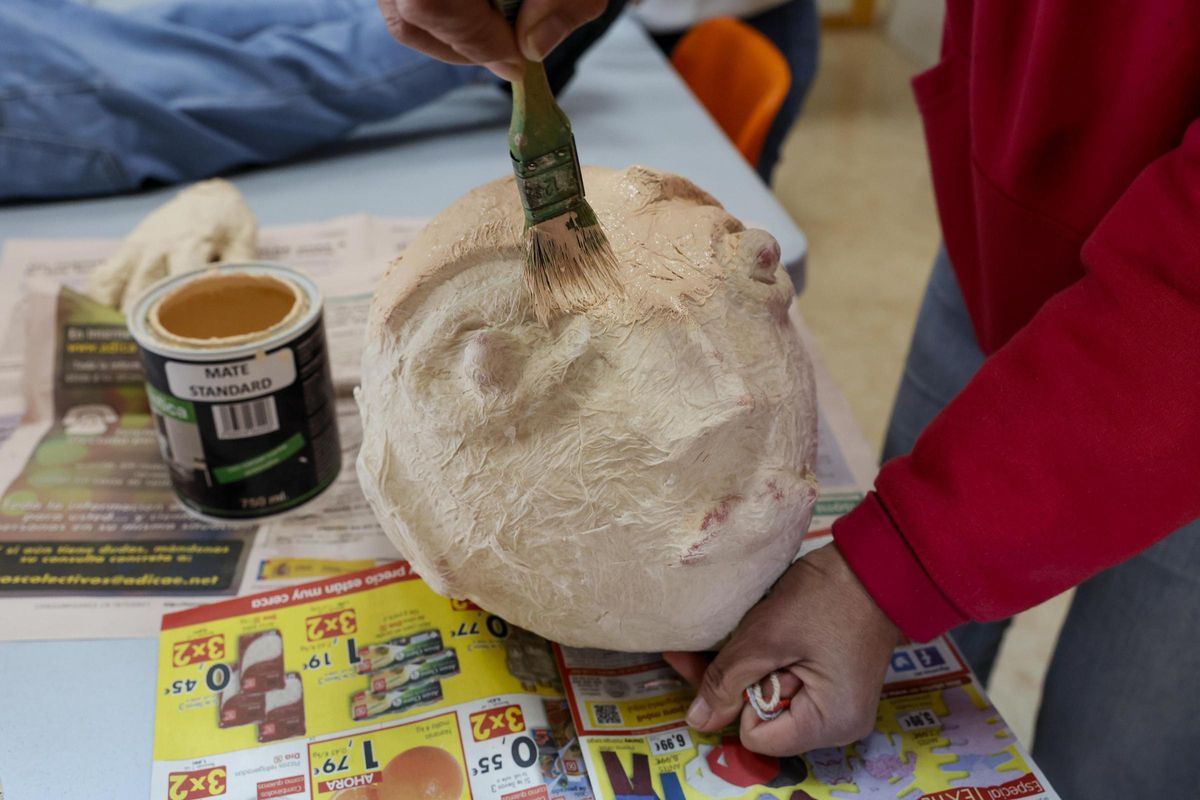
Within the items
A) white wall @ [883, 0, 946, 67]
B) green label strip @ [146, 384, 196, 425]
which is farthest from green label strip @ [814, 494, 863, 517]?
white wall @ [883, 0, 946, 67]

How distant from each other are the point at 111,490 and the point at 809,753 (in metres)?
0.72

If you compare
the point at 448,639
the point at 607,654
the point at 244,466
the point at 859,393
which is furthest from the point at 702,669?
the point at 859,393

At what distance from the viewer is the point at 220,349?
86 centimetres

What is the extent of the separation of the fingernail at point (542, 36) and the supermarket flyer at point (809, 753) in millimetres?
495

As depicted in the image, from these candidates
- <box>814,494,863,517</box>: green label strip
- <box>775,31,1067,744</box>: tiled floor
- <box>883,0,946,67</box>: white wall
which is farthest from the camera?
<box>883,0,946,67</box>: white wall

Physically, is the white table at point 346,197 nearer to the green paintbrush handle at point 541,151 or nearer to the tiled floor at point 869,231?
the green paintbrush handle at point 541,151

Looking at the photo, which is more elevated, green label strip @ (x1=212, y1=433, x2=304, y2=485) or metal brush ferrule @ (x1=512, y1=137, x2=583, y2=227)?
metal brush ferrule @ (x1=512, y1=137, x2=583, y2=227)

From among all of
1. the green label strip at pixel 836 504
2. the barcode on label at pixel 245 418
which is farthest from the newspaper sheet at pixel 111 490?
the barcode on label at pixel 245 418

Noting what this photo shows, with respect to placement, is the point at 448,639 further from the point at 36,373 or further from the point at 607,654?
the point at 36,373

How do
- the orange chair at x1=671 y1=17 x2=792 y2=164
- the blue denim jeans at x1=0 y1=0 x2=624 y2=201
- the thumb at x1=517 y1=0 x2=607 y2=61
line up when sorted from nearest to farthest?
the thumb at x1=517 y1=0 x2=607 y2=61
the blue denim jeans at x1=0 y1=0 x2=624 y2=201
the orange chair at x1=671 y1=17 x2=792 y2=164

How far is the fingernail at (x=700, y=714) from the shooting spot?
76 cm

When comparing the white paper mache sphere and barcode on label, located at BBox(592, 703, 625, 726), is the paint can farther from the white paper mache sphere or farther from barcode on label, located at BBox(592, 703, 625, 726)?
barcode on label, located at BBox(592, 703, 625, 726)

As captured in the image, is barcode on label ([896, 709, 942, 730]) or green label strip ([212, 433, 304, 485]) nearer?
barcode on label ([896, 709, 942, 730])

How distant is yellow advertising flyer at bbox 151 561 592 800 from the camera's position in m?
0.73
